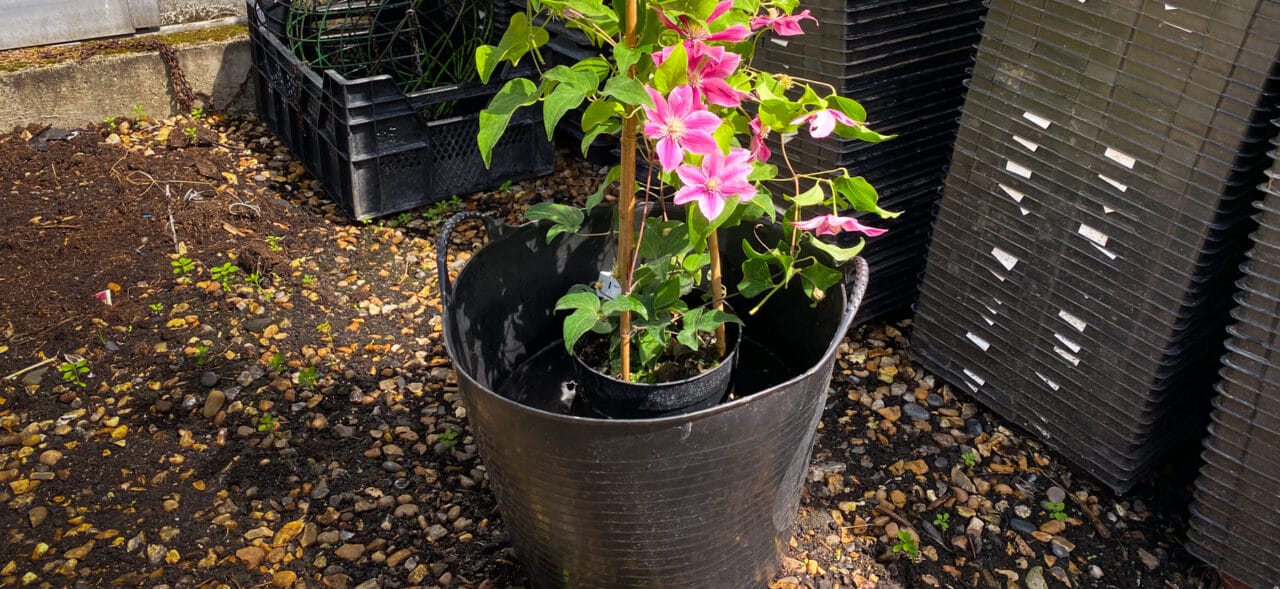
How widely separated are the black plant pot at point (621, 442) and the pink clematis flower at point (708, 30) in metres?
0.50

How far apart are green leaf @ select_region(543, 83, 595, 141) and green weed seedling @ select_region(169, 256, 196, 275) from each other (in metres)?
1.98

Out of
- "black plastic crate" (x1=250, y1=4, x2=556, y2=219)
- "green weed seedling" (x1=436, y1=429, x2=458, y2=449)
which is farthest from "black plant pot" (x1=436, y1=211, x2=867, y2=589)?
"black plastic crate" (x1=250, y1=4, x2=556, y2=219)

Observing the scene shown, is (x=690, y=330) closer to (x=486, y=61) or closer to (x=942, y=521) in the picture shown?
(x=486, y=61)

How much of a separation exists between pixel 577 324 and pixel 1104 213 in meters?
1.15

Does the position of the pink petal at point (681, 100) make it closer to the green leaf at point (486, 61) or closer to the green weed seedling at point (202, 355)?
the green leaf at point (486, 61)

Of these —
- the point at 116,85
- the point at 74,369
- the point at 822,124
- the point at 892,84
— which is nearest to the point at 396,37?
the point at 116,85

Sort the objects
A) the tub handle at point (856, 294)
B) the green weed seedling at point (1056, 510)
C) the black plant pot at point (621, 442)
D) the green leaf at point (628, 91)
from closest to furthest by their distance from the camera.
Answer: the green leaf at point (628, 91), the black plant pot at point (621, 442), the tub handle at point (856, 294), the green weed seedling at point (1056, 510)

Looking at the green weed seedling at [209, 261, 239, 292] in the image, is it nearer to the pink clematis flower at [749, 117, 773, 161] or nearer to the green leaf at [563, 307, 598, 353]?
the green leaf at [563, 307, 598, 353]

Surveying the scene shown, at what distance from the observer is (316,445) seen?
2.51 meters

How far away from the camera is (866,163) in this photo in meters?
2.56

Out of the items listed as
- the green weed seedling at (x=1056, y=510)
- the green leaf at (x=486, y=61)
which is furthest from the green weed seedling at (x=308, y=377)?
the green weed seedling at (x=1056, y=510)

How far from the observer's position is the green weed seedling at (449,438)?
252cm

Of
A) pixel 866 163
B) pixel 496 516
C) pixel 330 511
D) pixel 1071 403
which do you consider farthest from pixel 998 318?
pixel 330 511

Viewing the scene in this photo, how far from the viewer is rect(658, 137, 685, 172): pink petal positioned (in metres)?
1.45
